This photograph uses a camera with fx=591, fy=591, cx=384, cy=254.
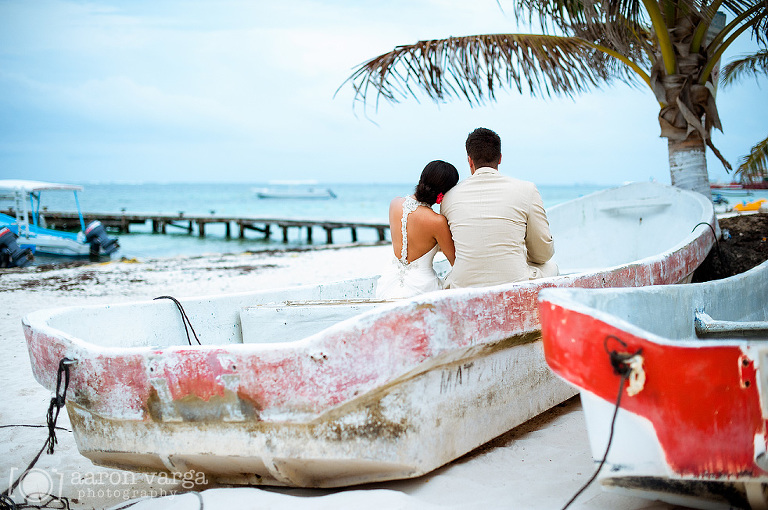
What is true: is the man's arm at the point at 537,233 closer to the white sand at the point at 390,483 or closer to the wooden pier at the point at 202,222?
the white sand at the point at 390,483

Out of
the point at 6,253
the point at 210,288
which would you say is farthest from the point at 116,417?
the point at 6,253

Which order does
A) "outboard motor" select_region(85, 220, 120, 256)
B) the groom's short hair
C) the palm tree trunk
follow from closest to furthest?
the groom's short hair
the palm tree trunk
"outboard motor" select_region(85, 220, 120, 256)

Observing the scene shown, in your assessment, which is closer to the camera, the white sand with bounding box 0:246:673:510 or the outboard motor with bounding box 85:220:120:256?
the white sand with bounding box 0:246:673:510

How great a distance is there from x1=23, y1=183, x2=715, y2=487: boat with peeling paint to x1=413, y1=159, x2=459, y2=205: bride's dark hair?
0.83 m

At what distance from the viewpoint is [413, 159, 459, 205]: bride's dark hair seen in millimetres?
3492

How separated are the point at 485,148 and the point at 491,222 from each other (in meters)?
0.47

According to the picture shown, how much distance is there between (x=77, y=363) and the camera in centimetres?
251

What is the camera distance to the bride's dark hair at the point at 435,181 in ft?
11.5

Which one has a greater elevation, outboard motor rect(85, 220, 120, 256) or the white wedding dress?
outboard motor rect(85, 220, 120, 256)

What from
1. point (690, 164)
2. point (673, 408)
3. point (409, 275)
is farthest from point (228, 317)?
point (690, 164)

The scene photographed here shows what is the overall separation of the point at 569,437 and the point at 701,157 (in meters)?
4.72

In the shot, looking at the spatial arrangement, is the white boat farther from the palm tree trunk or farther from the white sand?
the palm tree trunk

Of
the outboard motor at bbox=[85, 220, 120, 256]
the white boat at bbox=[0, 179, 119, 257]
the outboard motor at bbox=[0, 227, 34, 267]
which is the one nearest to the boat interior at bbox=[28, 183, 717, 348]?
the outboard motor at bbox=[0, 227, 34, 267]

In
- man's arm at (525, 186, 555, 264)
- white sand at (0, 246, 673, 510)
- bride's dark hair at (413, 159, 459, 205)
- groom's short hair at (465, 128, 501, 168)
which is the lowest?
white sand at (0, 246, 673, 510)
